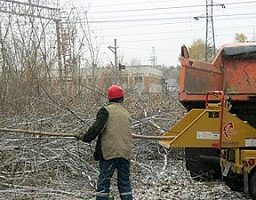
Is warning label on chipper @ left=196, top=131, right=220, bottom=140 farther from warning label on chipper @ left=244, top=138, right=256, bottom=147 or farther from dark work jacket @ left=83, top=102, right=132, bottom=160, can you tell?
dark work jacket @ left=83, top=102, right=132, bottom=160

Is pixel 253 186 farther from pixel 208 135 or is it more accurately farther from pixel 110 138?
pixel 110 138

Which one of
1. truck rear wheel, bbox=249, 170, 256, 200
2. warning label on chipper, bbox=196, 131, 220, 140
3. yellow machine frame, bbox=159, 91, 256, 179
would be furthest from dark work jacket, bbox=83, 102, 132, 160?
truck rear wheel, bbox=249, 170, 256, 200

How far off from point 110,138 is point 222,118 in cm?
148

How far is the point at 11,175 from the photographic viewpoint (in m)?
7.08

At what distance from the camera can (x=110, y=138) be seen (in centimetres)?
600

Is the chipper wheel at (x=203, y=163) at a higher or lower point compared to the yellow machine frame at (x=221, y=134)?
lower

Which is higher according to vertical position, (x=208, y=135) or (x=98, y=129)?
(x=98, y=129)

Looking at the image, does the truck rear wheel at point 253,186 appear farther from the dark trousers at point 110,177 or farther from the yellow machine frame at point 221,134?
the dark trousers at point 110,177

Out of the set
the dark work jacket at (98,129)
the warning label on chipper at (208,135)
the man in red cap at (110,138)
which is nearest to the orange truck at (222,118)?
the warning label on chipper at (208,135)

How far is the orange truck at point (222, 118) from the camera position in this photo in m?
6.21

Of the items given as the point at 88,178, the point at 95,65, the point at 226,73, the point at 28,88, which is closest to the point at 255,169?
the point at 226,73

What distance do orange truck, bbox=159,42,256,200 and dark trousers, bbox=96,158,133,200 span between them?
2.29 ft

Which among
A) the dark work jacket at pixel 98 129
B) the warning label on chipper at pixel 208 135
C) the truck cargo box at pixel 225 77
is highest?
the truck cargo box at pixel 225 77

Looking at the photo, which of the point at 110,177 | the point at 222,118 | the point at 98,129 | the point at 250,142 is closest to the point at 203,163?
the point at 250,142
